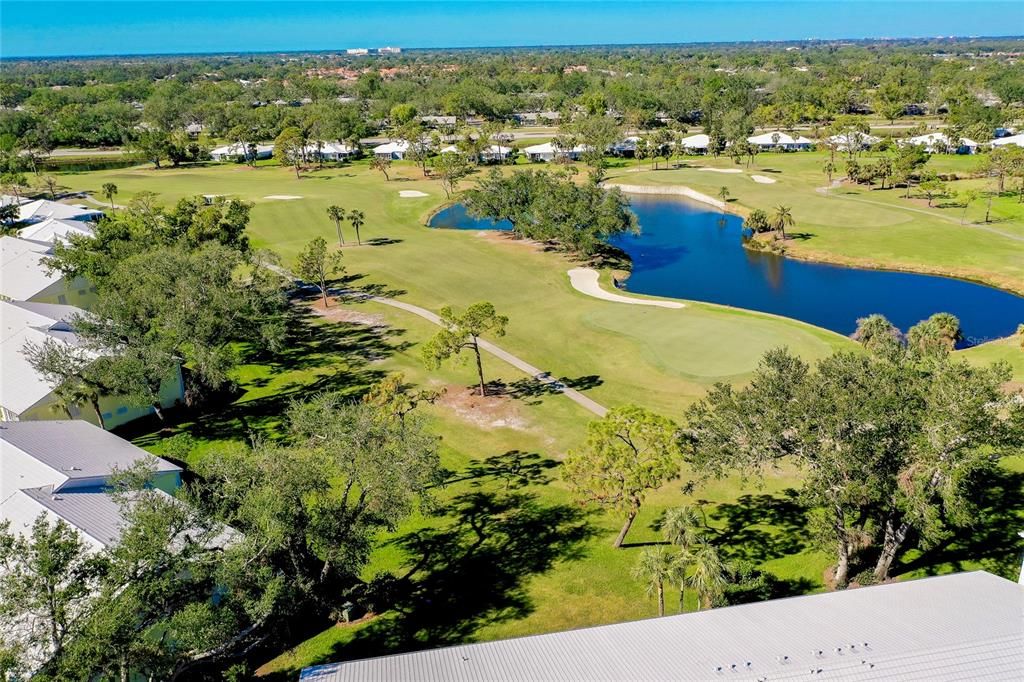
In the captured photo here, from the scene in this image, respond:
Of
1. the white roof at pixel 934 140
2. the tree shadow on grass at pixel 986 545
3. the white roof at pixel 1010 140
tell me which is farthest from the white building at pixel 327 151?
the tree shadow on grass at pixel 986 545

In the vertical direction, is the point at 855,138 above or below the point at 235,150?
above

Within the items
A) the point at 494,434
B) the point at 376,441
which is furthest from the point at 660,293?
the point at 376,441

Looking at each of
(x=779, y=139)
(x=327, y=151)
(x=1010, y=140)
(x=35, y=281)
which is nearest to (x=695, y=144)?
(x=779, y=139)

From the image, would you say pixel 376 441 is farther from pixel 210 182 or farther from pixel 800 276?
pixel 210 182

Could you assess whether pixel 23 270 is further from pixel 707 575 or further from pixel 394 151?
pixel 394 151

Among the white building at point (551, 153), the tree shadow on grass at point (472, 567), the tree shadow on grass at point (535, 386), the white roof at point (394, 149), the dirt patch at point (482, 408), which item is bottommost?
the tree shadow on grass at point (472, 567)

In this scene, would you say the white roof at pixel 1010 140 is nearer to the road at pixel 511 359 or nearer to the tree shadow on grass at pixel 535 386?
the tree shadow on grass at pixel 535 386
